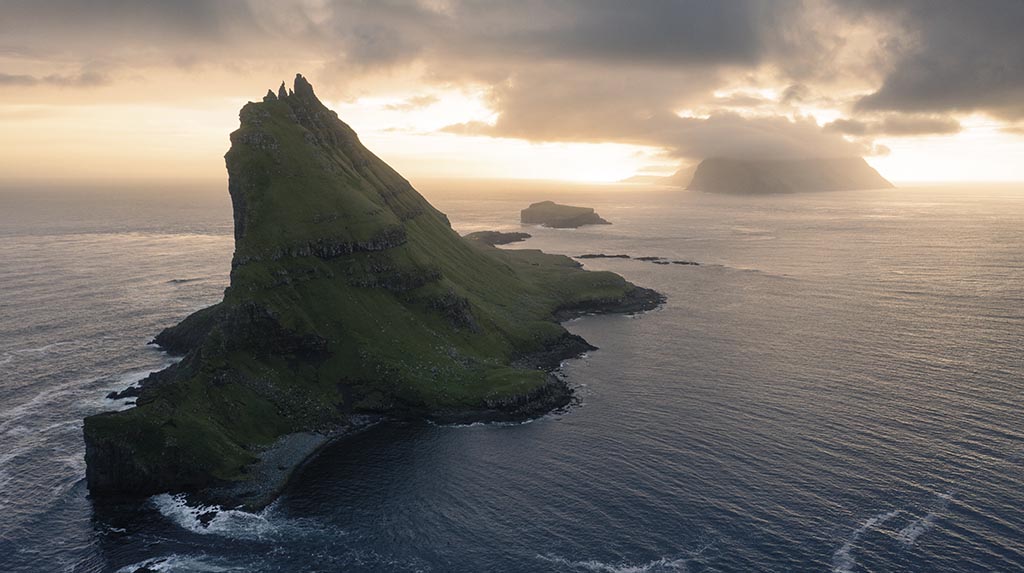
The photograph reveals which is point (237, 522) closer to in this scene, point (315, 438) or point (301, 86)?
point (315, 438)

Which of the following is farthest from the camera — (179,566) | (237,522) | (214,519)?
(214,519)

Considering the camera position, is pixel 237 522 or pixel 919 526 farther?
pixel 237 522

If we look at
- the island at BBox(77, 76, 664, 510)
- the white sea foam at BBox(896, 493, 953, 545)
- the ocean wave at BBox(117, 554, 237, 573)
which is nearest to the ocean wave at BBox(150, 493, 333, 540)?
the island at BBox(77, 76, 664, 510)

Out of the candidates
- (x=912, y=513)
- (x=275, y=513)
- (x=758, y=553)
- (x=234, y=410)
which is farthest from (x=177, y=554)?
(x=912, y=513)

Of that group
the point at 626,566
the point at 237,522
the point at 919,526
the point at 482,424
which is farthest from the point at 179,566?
the point at 919,526

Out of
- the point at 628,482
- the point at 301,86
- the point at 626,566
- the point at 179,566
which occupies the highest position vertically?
the point at 301,86

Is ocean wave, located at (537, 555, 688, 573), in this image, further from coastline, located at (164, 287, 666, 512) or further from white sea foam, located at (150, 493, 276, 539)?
coastline, located at (164, 287, 666, 512)
